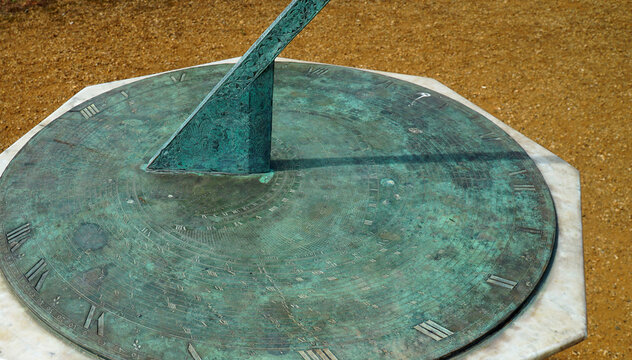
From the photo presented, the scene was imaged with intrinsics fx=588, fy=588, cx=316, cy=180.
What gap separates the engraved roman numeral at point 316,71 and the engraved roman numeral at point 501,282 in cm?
261

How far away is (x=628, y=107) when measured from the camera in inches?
284

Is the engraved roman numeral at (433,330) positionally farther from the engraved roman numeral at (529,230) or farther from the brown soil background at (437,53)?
the brown soil background at (437,53)

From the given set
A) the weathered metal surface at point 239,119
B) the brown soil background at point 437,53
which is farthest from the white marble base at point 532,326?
the brown soil background at point 437,53

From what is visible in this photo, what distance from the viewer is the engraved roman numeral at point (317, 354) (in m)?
2.68

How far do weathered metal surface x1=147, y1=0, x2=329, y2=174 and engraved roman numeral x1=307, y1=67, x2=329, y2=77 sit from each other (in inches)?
59.4

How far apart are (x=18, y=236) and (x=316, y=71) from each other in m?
2.81

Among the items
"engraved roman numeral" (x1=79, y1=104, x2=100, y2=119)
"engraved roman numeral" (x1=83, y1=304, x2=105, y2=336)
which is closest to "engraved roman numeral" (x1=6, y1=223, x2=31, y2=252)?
"engraved roman numeral" (x1=83, y1=304, x2=105, y2=336)

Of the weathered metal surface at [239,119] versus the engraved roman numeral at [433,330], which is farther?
the weathered metal surface at [239,119]

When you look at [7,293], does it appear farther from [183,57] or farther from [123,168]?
[183,57]

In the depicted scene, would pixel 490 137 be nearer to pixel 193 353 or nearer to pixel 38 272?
pixel 193 353

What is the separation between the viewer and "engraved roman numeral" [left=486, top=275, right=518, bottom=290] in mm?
3099

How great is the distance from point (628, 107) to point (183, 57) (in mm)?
5731

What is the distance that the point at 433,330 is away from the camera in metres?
2.82

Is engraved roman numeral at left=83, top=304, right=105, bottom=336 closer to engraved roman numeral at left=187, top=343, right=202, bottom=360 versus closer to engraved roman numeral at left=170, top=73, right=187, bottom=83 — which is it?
engraved roman numeral at left=187, top=343, right=202, bottom=360
